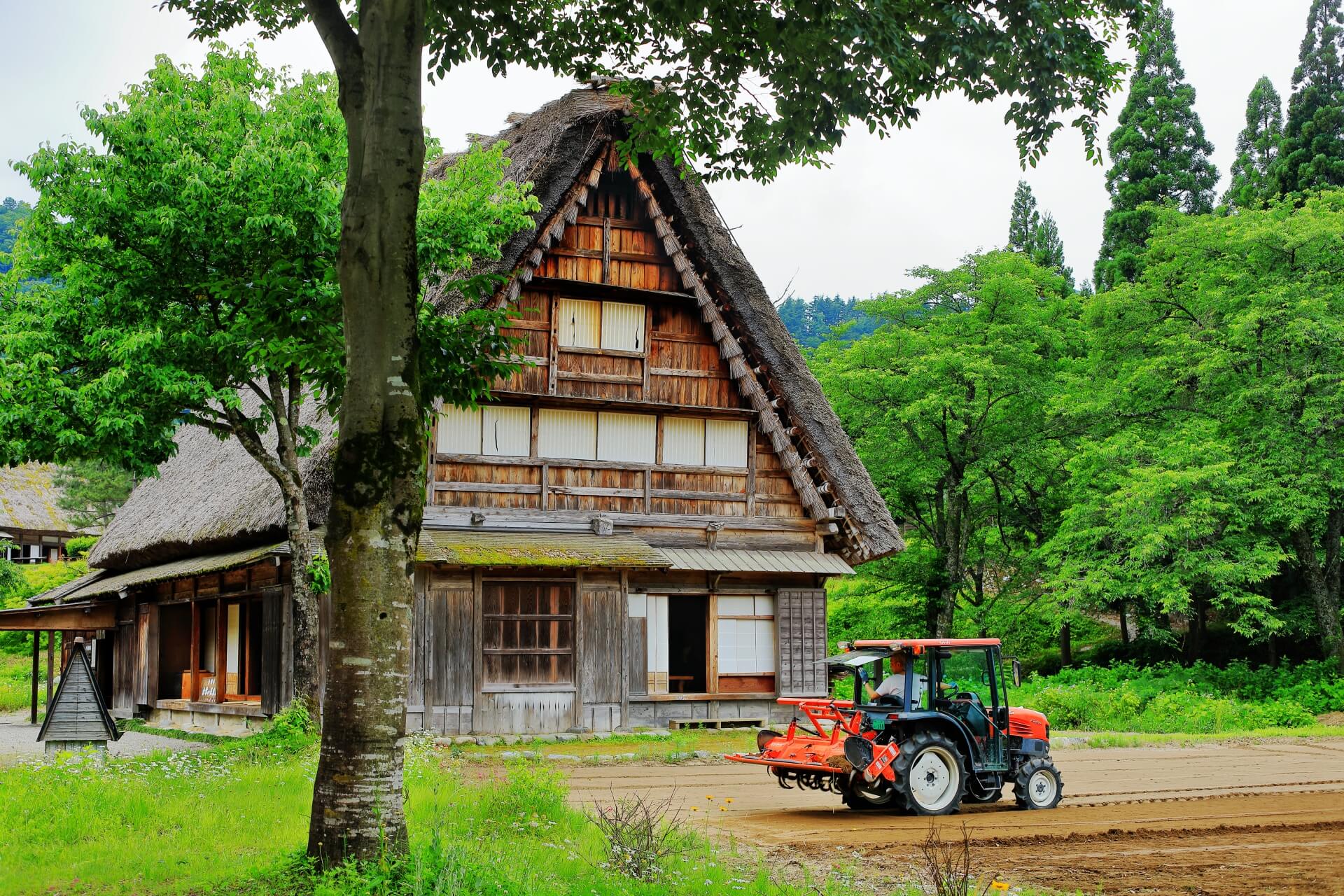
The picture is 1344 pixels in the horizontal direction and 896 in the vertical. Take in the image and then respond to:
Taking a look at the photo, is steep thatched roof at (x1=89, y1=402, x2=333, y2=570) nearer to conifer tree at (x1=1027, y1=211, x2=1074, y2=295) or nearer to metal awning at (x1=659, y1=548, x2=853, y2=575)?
metal awning at (x1=659, y1=548, x2=853, y2=575)

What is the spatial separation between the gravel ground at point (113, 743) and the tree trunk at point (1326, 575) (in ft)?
77.9

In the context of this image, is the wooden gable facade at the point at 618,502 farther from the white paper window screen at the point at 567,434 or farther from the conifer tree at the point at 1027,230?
the conifer tree at the point at 1027,230

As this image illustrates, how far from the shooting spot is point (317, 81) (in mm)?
14828

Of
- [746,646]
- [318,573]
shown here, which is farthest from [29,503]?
[318,573]

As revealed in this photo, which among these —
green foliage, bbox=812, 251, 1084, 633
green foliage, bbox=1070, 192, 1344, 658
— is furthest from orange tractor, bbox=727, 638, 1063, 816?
green foliage, bbox=812, 251, 1084, 633

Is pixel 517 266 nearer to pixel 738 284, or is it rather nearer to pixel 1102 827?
pixel 738 284

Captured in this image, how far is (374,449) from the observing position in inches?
276

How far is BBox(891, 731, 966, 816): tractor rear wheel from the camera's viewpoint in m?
10.9

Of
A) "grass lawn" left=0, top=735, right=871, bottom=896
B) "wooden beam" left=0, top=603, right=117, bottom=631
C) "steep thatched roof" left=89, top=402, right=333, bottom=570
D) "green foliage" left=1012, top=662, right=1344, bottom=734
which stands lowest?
"green foliage" left=1012, top=662, right=1344, bottom=734

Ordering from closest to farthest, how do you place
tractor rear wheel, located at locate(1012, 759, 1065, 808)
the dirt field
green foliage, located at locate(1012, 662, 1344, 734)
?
the dirt field < tractor rear wheel, located at locate(1012, 759, 1065, 808) < green foliage, located at locate(1012, 662, 1344, 734)

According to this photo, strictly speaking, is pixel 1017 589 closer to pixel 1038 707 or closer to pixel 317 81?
pixel 1038 707

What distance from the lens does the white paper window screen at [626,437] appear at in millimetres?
20250

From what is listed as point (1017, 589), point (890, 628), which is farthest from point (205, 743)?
point (1017, 589)

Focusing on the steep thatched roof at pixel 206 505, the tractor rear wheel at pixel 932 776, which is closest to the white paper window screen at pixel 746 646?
the steep thatched roof at pixel 206 505
